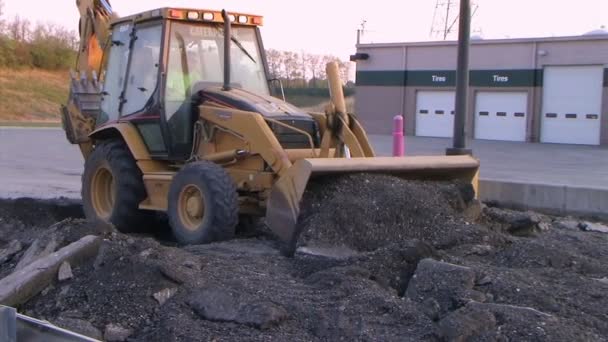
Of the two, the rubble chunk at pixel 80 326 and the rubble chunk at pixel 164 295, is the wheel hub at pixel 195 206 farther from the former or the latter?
the rubble chunk at pixel 80 326

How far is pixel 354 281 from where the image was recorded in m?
6.71

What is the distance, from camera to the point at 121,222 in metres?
10.6

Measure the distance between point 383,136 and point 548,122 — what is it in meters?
7.96

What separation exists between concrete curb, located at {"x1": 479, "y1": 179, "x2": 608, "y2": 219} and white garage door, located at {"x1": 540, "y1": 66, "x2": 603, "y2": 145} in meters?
22.4

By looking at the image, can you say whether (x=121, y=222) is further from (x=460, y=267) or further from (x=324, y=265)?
(x=460, y=267)

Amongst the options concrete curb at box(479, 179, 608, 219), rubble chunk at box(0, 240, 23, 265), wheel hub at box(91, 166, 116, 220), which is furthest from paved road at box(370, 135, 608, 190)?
rubble chunk at box(0, 240, 23, 265)

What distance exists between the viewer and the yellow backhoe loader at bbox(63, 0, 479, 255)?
29.3 ft

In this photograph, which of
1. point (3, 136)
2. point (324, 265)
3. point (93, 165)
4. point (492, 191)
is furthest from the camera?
point (3, 136)

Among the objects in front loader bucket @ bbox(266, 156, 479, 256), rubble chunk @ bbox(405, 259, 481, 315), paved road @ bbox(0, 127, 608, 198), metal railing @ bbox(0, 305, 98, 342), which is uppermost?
front loader bucket @ bbox(266, 156, 479, 256)

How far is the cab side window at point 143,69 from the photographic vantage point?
33.9 ft

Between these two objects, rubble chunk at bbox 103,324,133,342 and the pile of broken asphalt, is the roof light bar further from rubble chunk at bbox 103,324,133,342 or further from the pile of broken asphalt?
rubble chunk at bbox 103,324,133,342

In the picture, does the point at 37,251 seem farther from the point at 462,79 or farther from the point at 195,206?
the point at 462,79

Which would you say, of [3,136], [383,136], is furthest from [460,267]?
[383,136]

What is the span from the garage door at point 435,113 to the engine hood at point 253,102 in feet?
96.5
